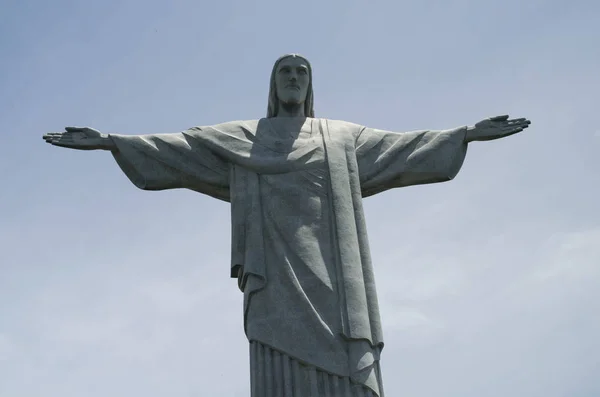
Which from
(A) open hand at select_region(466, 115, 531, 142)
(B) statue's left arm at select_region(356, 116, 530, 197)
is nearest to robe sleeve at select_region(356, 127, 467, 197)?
(B) statue's left arm at select_region(356, 116, 530, 197)

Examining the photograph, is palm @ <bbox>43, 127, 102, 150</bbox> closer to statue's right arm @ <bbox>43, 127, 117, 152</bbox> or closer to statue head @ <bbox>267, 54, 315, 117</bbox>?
statue's right arm @ <bbox>43, 127, 117, 152</bbox>

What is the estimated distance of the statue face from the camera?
16.8 metres

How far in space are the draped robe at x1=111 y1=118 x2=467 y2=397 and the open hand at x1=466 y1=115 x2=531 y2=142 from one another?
21cm

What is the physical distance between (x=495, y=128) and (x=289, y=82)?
363cm

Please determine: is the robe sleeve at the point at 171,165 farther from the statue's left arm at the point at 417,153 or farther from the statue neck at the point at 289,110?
the statue's left arm at the point at 417,153

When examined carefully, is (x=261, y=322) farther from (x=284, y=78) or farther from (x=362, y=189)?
(x=284, y=78)

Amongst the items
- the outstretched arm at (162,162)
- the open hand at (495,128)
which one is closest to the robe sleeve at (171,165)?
the outstretched arm at (162,162)

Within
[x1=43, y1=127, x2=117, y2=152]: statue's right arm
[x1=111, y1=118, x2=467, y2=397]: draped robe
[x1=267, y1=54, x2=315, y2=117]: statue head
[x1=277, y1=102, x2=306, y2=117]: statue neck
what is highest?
[x1=267, y1=54, x2=315, y2=117]: statue head

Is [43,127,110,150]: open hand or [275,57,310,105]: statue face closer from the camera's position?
[43,127,110,150]: open hand

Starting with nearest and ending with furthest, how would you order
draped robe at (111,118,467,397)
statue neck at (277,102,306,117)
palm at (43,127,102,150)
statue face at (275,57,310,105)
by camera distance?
draped robe at (111,118,467,397) < palm at (43,127,102,150) < statue face at (275,57,310,105) < statue neck at (277,102,306,117)

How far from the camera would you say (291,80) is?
55.4ft

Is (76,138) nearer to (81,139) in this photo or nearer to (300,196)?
(81,139)

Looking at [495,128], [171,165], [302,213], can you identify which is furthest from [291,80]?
[495,128]

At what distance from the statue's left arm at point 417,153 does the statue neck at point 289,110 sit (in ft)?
3.80
